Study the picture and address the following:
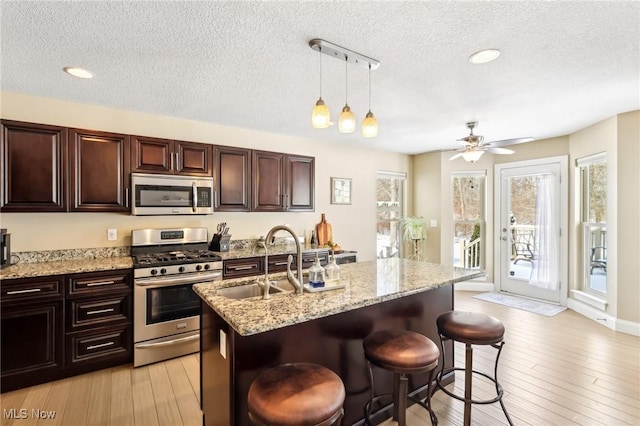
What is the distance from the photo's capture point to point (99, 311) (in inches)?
111

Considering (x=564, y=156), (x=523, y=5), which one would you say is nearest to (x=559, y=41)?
(x=523, y=5)

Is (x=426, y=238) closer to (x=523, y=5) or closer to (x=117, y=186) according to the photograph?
(x=523, y=5)

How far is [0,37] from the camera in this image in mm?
1991

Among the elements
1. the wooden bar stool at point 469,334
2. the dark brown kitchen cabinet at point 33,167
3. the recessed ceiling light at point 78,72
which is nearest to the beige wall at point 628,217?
the wooden bar stool at point 469,334

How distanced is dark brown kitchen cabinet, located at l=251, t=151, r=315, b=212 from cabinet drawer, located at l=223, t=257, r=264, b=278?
725mm

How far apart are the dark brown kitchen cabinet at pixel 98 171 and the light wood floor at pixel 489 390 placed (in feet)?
5.17

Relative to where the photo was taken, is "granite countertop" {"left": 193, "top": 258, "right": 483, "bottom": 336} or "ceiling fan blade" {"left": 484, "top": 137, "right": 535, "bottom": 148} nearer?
"granite countertop" {"left": 193, "top": 258, "right": 483, "bottom": 336}

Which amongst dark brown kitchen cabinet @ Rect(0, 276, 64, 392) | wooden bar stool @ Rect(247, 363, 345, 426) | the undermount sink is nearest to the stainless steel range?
dark brown kitchen cabinet @ Rect(0, 276, 64, 392)

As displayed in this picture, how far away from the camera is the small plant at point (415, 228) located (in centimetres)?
564

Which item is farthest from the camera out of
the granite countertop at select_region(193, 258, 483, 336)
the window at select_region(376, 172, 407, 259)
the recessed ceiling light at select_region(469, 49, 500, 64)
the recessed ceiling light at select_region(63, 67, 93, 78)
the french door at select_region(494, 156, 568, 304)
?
the window at select_region(376, 172, 407, 259)

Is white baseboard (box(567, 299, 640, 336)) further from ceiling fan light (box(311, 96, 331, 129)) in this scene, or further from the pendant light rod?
ceiling fan light (box(311, 96, 331, 129))

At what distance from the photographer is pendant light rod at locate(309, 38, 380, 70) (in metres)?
2.04

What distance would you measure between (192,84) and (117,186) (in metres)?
1.34

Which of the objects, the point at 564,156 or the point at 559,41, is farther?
the point at 564,156
